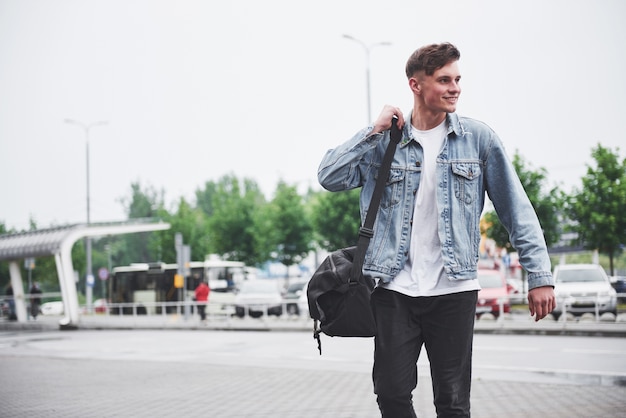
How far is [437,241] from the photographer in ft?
11.3

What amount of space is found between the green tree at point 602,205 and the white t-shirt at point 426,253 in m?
30.5

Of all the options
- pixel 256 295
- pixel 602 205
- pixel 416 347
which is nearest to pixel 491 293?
pixel 256 295

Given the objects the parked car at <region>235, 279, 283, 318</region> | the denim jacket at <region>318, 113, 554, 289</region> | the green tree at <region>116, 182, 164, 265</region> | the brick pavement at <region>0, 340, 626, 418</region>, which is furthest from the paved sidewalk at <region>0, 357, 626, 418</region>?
the green tree at <region>116, 182, 164, 265</region>

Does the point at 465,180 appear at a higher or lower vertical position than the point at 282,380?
higher

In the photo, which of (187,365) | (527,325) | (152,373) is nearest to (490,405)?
(152,373)

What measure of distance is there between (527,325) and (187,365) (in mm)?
9357

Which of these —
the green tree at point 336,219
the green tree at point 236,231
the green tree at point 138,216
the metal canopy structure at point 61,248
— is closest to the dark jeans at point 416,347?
the metal canopy structure at point 61,248

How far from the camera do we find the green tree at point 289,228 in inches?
2028

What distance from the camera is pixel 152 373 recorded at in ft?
37.4

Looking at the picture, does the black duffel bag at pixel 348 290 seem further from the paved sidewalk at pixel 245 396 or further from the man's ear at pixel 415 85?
the paved sidewalk at pixel 245 396

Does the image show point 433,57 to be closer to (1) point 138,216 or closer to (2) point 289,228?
(2) point 289,228

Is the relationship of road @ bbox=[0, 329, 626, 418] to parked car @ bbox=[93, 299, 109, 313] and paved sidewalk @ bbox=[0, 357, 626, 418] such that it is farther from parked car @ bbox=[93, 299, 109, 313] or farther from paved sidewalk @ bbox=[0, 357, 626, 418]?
parked car @ bbox=[93, 299, 109, 313]

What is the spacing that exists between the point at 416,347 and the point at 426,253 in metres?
0.39

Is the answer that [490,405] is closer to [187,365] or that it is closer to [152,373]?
[152,373]
